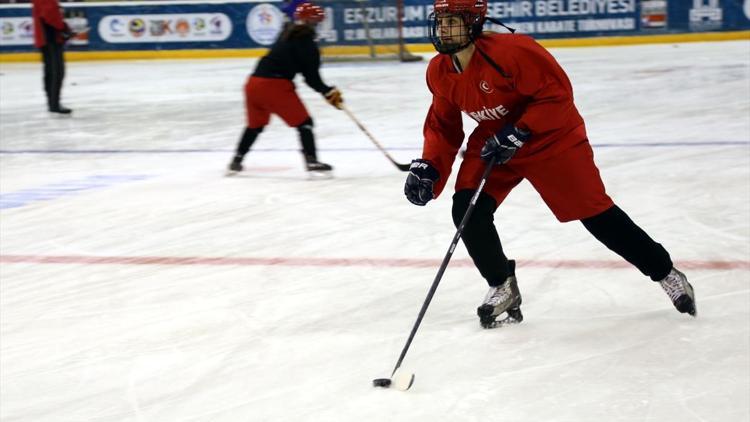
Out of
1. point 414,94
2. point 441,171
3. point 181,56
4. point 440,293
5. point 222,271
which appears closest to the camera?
point 441,171

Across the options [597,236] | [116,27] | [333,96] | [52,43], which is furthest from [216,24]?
[597,236]

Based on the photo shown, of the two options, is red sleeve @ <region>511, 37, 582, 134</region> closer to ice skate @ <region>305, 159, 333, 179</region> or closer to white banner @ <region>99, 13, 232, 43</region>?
ice skate @ <region>305, 159, 333, 179</region>

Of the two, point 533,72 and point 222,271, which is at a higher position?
point 533,72

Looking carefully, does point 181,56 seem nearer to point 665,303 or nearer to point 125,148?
point 125,148

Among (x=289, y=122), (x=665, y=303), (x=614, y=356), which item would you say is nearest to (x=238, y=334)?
(x=614, y=356)

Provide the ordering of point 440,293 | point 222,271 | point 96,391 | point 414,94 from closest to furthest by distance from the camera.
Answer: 1. point 96,391
2. point 440,293
3. point 222,271
4. point 414,94

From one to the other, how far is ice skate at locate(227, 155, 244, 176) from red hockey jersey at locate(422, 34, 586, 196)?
3175mm

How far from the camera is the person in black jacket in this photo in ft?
18.4

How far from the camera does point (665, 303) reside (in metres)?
3.18

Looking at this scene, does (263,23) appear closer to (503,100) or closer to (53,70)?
(53,70)

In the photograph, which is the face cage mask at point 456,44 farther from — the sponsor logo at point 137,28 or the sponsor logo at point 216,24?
the sponsor logo at point 137,28

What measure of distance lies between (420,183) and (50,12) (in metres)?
7.46

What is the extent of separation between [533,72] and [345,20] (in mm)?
11831

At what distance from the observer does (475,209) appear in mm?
2918
